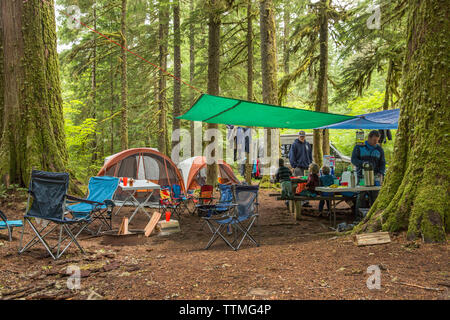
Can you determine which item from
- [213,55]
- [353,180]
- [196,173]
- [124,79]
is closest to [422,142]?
[353,180]

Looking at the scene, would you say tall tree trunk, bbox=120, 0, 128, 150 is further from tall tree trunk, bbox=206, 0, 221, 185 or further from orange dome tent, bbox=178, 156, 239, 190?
tall tree trunk, bbox=206, 0, 221, 185

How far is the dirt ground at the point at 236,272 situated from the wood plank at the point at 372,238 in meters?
0.06

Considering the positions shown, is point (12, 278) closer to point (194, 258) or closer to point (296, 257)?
point (194, 258)

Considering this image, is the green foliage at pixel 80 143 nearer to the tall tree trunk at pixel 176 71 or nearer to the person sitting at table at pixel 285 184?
the tall tree trunk at pixel 176 71

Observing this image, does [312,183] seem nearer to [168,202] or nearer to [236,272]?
[168,202]

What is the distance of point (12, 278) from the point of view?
2484 millimetres

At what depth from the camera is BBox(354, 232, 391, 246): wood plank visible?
2.84 meters

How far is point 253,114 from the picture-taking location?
5309 mm

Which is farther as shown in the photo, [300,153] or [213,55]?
[213,55]

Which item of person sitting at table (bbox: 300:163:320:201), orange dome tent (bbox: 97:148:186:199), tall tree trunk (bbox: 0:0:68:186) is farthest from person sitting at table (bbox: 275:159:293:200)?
tall tree trunk (bbox: 0:0:68:186)

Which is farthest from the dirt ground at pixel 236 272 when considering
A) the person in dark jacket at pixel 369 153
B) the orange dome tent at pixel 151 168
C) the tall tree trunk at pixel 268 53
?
the tall tree trunk at pixel 268 53

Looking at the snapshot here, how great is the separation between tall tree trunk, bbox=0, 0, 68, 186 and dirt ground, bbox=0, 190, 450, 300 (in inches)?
58.8

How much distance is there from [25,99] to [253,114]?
361cm
